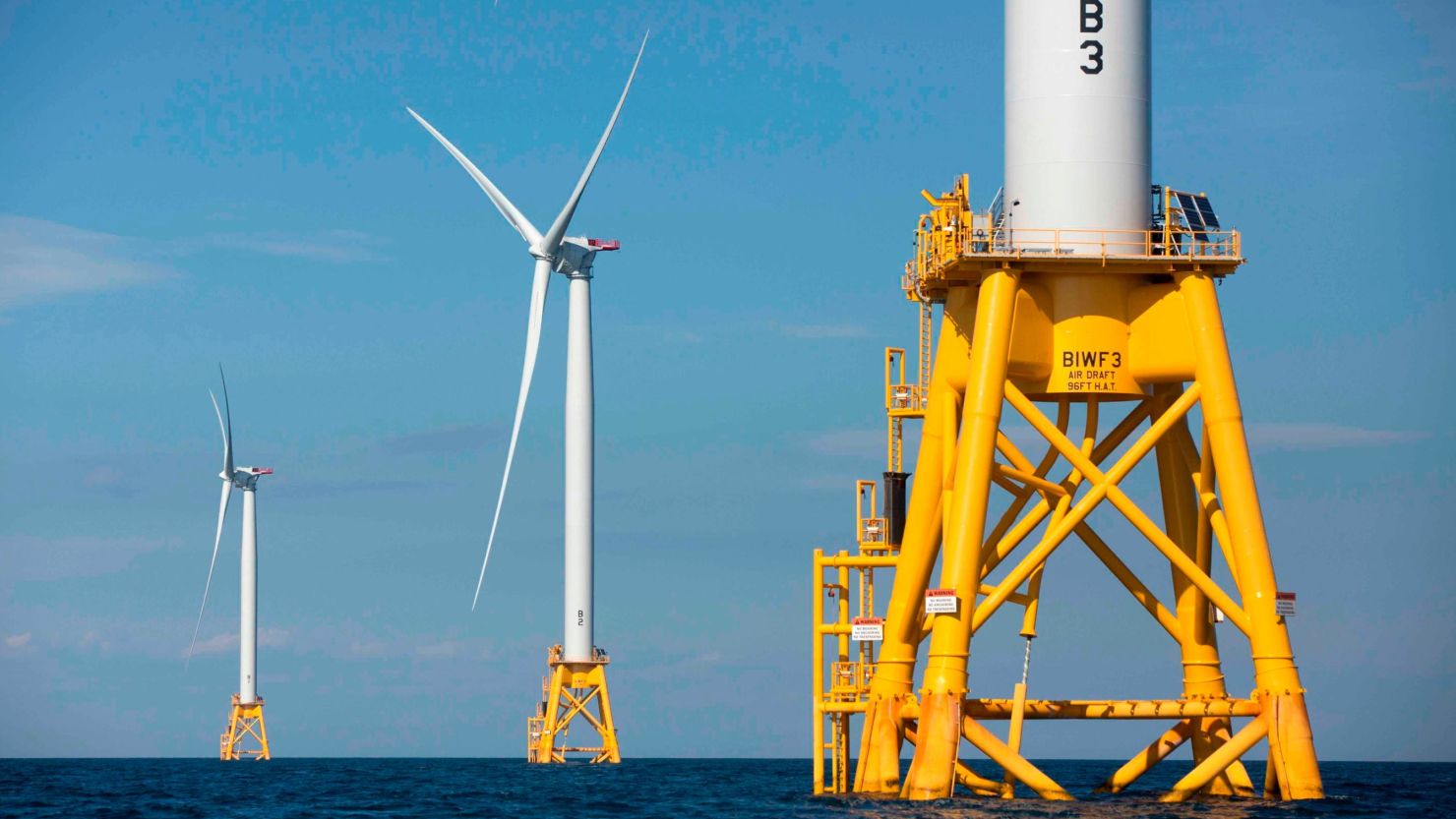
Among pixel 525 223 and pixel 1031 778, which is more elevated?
pixel 525 223

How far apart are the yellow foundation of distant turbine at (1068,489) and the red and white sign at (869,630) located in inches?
7.2

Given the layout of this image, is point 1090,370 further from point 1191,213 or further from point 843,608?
point 843,608

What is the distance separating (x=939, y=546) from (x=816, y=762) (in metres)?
8.43

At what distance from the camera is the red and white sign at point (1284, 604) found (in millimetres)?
50656

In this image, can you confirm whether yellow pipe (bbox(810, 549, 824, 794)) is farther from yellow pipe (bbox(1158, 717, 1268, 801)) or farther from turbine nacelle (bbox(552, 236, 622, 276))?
turbine nacelle (bbox(552, 236, 622, 276))

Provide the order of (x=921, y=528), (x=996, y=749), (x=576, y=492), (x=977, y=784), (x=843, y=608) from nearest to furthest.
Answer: (x=996, y=749), (x=921, y=528), (x=977, y=784), (x=843, y=608), (x=576, y=492)

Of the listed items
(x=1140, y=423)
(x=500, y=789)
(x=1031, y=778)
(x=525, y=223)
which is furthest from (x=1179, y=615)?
(x=525, y=223)

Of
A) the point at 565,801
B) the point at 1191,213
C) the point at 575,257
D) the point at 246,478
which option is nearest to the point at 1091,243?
the point at 1191,213

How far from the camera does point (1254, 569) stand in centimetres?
5081

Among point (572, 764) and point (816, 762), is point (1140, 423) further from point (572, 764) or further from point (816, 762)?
point (572, 764)

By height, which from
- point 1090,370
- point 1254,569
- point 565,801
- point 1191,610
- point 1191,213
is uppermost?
point 1191,213

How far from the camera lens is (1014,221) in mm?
54469

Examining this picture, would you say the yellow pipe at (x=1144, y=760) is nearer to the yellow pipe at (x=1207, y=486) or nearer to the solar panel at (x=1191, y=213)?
the yellow pipe at (x=1207, y=486)

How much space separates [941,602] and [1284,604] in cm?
829
